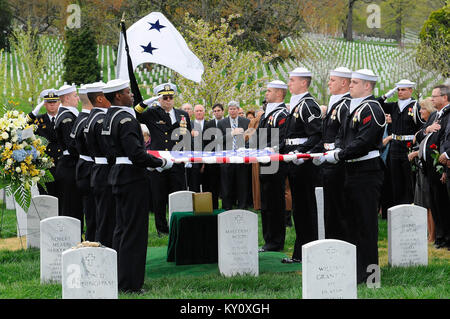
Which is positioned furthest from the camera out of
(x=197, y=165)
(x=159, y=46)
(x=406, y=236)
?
(x=197, y=165)

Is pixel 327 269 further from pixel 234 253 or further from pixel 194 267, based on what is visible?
pixel 194 267

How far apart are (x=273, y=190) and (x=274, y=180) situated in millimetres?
163

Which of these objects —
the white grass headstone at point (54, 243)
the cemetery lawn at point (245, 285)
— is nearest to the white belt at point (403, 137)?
the cemetery lawn at point (245, 285)

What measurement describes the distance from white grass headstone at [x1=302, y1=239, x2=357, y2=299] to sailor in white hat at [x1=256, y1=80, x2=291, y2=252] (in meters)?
3.65

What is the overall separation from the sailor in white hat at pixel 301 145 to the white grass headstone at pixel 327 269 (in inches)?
117

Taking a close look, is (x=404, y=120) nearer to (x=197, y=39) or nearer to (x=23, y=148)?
(x=23, y=148)

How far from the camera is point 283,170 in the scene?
9.80 meters

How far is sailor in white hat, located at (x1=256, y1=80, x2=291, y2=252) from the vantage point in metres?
9.73

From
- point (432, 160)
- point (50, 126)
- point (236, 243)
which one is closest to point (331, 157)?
point (236, 243)

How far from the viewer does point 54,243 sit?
312 inches

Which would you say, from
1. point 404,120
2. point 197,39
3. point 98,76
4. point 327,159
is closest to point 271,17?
point 197,39

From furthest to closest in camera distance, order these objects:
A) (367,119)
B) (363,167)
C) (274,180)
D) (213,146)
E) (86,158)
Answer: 1. (213,146)
2. (274,180)
3. (86,158)
4. (363,167)
5. (367,119)

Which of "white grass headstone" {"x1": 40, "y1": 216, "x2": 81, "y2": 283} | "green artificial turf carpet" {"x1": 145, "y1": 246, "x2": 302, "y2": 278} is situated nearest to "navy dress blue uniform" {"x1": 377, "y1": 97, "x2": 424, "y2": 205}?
"green artificial turf carpet" {"x1": 145, "y1": 246, "x2": 302, "y2": 278}

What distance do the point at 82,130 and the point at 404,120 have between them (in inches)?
241
